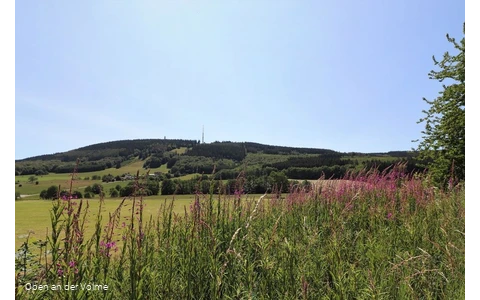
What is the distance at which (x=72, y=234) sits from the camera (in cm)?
240

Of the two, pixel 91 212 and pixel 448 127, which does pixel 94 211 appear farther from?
pixel 448 127

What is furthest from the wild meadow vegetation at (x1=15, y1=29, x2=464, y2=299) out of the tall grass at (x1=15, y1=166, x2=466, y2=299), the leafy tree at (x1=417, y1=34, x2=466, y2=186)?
the leafy tree at (x1=417, y1=34, x2=466, y2=186)

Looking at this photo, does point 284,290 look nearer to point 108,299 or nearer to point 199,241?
point 199,241

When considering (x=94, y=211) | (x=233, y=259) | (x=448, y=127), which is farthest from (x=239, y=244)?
(x=448, y=127)

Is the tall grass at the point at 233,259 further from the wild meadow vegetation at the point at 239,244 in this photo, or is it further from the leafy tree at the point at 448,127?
the leafy tree at the point at 448,127

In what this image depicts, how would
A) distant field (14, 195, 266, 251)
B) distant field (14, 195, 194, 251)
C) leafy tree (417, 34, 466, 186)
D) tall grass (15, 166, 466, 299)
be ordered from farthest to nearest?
1. leafy tree (417, 34, 466, 186)
2. distant field (14, 195, 194, 251)
3. distant field (14, 195, 266, 251)
4. tall grass (15, 166, 466, 299)

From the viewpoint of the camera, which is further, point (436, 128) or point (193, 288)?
point (436, 128)

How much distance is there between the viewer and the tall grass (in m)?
2.48

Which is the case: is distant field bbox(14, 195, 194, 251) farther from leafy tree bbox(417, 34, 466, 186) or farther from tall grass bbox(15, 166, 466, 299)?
leafy tree bbox(417, 34, 466, 186)

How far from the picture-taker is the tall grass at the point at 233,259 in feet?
8.13

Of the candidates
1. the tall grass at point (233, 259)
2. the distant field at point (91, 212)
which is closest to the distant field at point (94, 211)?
the distant field at point (91, 212)
